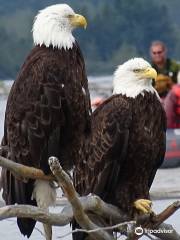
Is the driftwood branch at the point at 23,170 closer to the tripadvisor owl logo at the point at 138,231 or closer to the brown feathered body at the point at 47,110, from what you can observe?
the brown feathered body at the point at 47,110

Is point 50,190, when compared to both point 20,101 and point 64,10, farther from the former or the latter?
point 64,10

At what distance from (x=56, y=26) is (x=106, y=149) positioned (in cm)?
59

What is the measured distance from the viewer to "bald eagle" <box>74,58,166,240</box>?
5.54m

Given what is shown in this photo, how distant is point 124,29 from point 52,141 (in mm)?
22822

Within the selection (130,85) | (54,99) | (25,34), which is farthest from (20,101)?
(25,34)

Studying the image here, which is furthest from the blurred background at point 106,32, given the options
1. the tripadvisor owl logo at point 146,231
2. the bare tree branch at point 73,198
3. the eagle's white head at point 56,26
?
the bare tree branch at point 73,198

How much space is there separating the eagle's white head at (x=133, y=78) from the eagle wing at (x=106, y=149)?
0.05 metres

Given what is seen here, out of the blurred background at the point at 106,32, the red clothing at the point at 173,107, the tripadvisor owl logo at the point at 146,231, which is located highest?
the tripadvisor owl logo at the point at 146,231

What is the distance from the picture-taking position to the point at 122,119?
18.2ft

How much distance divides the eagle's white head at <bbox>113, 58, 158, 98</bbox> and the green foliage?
1946 cm

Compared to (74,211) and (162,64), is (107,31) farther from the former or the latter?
(74,211)

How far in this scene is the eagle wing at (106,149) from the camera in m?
5.56

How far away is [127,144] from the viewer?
5.55 m

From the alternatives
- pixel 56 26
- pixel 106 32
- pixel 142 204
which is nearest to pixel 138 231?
pixel 142 204
